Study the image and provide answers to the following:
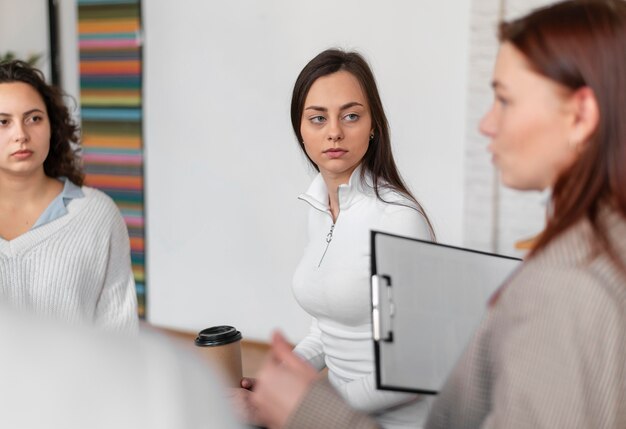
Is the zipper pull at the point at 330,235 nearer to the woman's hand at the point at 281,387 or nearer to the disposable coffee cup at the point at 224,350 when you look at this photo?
the disposable coffee cup at the point at 224,350

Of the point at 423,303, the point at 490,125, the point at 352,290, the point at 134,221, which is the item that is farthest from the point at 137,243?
the point at 490,125

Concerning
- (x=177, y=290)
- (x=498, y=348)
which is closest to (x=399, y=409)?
(x=498, y=348)

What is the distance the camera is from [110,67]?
16.3 feet

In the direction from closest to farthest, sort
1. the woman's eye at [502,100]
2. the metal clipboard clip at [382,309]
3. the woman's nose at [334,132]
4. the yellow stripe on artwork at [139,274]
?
the woman's eye at [502,100] < the metal clipboard clip at [382,309] < the woman's nose at [334,132] < the yellow stripe on artwork at [139,274]

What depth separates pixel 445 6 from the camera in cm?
386

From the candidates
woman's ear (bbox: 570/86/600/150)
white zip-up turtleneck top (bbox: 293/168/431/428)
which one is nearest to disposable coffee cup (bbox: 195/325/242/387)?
white zip-up turtleneck top (bbox: 293/168/431/428)

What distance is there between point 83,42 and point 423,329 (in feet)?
14.2

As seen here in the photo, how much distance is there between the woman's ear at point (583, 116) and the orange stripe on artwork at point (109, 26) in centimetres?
424

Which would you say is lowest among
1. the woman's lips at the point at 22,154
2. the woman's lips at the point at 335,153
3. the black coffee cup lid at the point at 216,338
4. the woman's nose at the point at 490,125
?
the black coffee cup lid at the point at 216,338

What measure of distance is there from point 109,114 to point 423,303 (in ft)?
13.6

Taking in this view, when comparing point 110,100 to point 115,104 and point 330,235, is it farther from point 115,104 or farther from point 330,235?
point 330,235

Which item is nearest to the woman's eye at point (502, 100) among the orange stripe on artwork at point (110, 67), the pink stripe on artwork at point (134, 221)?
the orange stripe on artwork at point (110, 67)

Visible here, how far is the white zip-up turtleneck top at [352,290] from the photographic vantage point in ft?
5.46

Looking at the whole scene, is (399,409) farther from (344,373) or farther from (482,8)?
(482,8)
